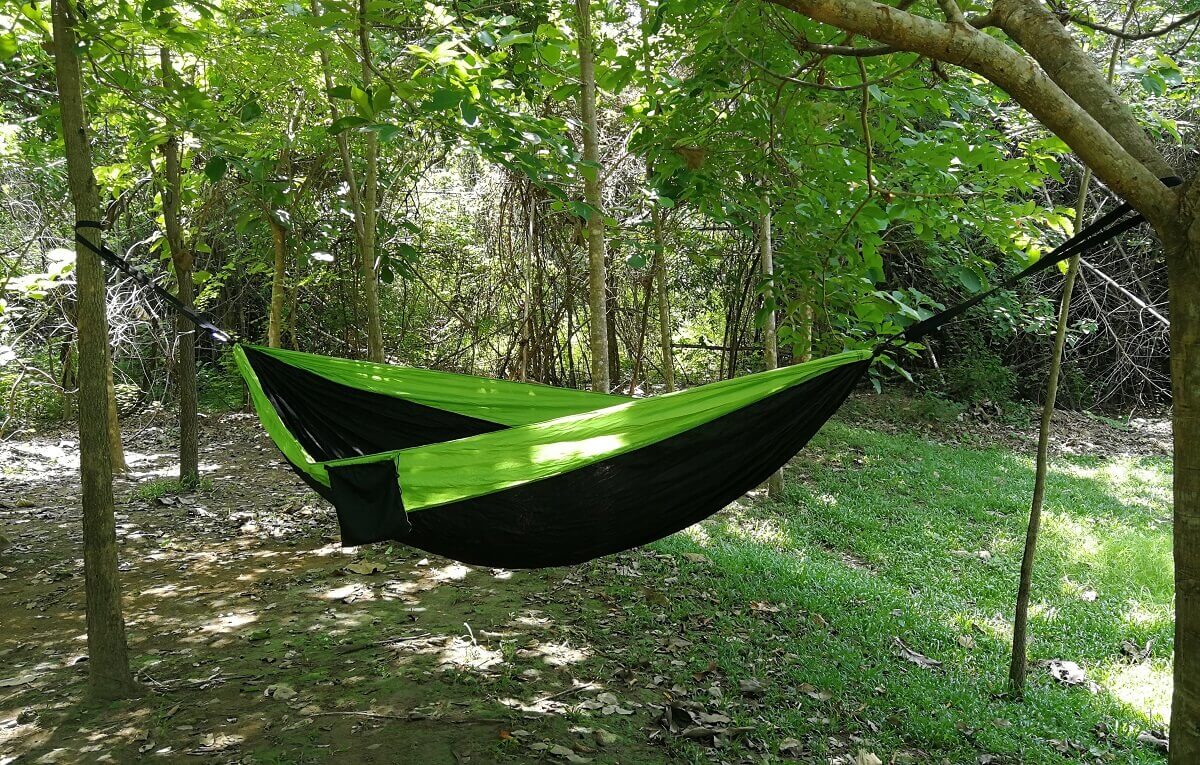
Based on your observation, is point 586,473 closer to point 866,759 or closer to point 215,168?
point 866,759

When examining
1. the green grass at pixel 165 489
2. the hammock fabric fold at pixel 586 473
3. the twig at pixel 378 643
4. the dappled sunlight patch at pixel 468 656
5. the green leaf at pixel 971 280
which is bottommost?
→ the dappled sunlight patch at pixel 468 656

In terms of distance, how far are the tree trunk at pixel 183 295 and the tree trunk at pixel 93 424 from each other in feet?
5.53

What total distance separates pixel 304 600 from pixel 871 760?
6.02 feet

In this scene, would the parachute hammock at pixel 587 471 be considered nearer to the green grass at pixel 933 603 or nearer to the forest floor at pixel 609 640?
the forest floor at pixel 609 640

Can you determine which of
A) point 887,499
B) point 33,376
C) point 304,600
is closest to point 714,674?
point 304,600

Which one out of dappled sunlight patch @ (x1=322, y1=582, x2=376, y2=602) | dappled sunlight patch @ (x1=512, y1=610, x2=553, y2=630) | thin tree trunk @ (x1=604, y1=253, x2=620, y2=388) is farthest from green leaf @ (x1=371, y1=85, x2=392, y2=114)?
thin tree trunk @ (x1=604, y1=253, x2=620, y2=388)

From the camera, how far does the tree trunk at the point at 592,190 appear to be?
2766 mm

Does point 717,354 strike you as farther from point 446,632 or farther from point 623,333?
point 446,632

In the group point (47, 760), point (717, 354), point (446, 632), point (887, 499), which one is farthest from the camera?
point (717, 354)

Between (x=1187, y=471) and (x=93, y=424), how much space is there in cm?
219

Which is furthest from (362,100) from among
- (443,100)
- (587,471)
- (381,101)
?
(587,471)

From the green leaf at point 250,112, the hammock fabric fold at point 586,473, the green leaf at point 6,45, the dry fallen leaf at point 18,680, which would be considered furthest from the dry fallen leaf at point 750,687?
the green leaf at point 6,45

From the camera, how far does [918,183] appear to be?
2232 millimetres

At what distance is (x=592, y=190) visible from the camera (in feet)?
9.58
